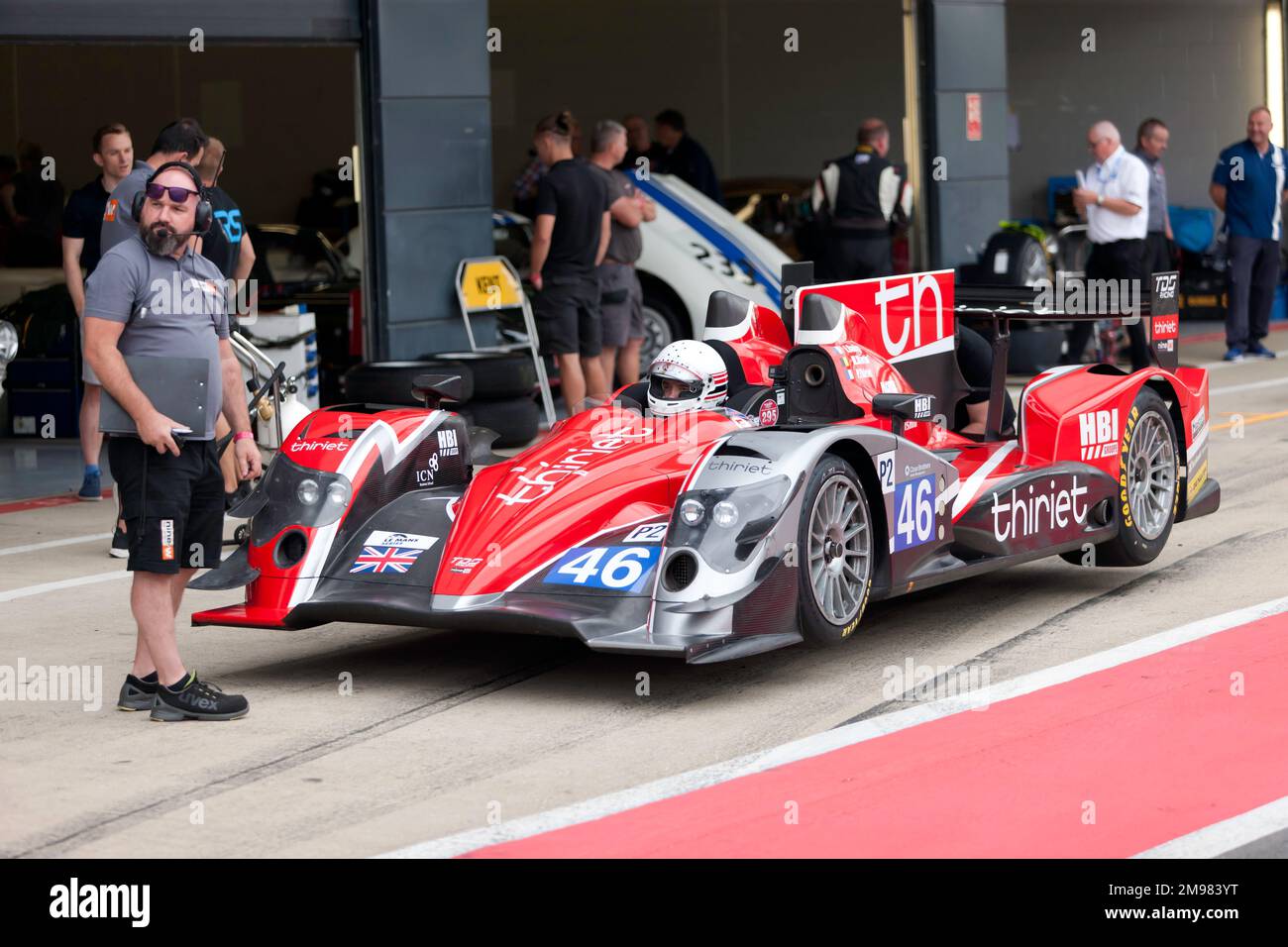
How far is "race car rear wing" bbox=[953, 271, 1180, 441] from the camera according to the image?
26.9 ft

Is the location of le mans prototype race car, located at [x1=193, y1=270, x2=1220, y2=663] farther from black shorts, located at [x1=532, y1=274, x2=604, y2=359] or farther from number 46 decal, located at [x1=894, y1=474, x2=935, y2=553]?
black shorts, located at [x1=532, y1=274, x2=604, y2=359]

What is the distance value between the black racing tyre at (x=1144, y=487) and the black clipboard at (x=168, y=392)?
12.5 ft

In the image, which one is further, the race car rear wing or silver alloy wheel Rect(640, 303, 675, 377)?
silver alloy wheel Rect(640, 303, 675, 377)

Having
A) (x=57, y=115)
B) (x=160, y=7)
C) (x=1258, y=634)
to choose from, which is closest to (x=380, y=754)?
(x=1258, y=634)

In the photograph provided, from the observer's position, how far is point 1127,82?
25.1 metres

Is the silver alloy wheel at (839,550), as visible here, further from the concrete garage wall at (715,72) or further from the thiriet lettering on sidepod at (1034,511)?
the concrete garage wall at (715,72)

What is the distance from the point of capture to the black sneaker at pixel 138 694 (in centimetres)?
630

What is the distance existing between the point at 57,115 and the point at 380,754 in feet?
64.0

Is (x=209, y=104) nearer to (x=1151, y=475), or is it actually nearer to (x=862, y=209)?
(x=862, y=209)

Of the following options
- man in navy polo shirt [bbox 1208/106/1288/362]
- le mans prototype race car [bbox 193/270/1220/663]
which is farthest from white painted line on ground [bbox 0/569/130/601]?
man in navy polo shirt [bbox 1208/106/1288/362]

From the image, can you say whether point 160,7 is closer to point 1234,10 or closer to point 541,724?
point 541,724

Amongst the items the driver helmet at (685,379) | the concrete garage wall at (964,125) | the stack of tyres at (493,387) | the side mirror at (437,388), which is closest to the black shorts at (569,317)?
the stack of tyres at (493,387)

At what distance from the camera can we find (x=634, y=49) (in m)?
25.3

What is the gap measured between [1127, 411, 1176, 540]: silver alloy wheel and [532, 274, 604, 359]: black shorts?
504 centimetres
